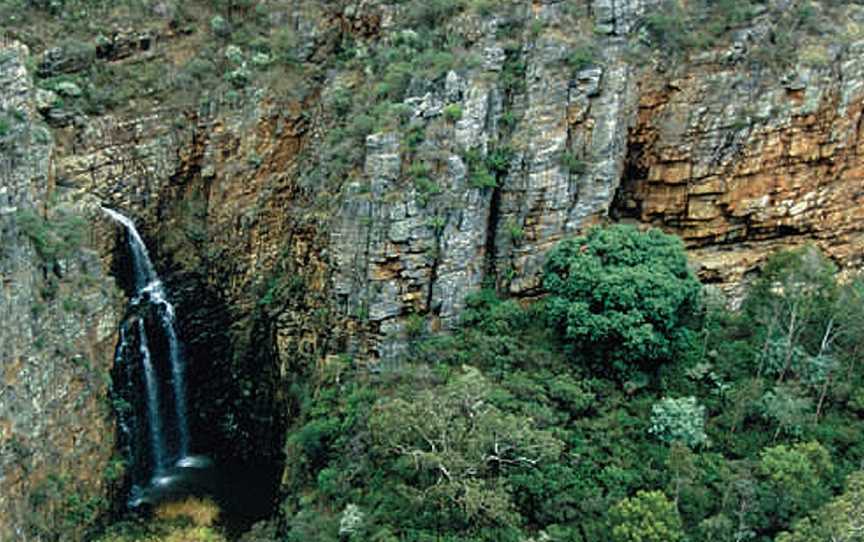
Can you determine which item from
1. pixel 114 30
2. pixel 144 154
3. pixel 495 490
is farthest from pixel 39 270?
pixel 495 490

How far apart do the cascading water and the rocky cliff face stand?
1426 mm

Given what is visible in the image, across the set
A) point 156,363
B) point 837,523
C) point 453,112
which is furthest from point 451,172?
point 837,523

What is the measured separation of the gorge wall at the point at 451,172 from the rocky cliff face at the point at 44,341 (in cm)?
8

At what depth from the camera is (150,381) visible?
32594 millimetres

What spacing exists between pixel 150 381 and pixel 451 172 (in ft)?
41.9

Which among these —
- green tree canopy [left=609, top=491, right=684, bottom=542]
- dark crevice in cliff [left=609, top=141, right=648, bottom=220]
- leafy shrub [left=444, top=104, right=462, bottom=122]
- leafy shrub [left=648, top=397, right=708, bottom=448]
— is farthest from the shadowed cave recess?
green tree canopy [left=609, top=491, right=684, bottom=542]

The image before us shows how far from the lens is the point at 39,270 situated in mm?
27828

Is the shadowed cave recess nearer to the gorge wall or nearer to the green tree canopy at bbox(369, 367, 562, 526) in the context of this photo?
the gorge wall

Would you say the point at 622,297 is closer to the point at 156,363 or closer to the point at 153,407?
the point at 156,363

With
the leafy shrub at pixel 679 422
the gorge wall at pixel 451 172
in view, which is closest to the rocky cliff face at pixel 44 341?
the gorge wall at pixel 451 172

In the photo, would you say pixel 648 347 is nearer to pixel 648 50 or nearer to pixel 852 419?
pixel 852 419

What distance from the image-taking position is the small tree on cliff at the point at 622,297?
2653 centimetres

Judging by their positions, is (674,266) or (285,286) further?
(285,286)

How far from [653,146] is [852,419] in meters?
10.4
